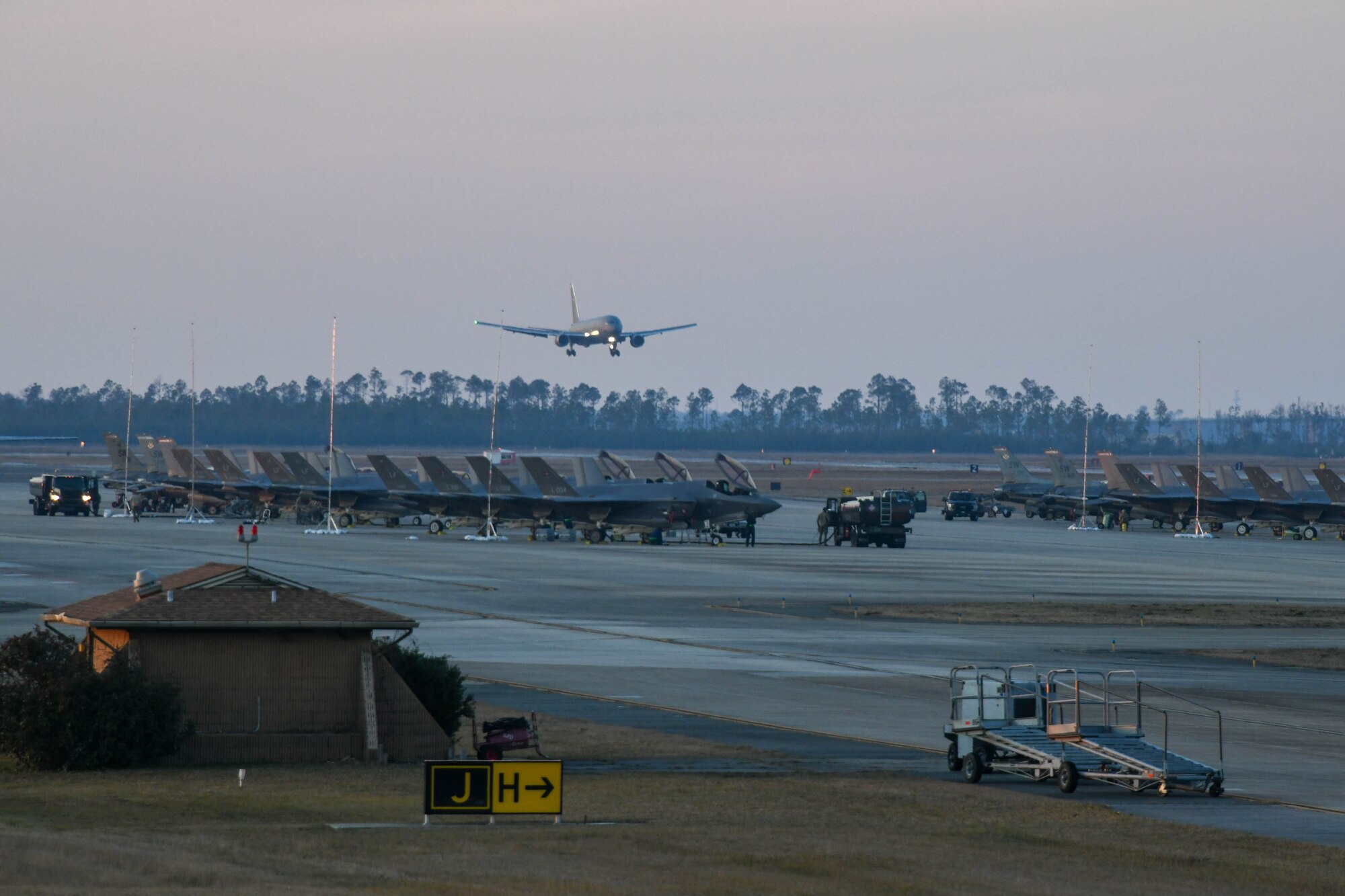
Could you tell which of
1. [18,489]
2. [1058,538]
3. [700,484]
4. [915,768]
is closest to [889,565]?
[700,484]

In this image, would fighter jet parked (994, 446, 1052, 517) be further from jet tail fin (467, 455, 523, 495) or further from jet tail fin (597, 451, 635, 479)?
jet tail fin (467, 455, 523, 495)

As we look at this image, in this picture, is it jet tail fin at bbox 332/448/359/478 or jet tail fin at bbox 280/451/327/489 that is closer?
jet tail fin at bbox 332/448/359/478

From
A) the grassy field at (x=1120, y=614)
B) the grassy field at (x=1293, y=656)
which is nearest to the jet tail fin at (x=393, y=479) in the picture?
the grassy field at (x=1120, y=614)

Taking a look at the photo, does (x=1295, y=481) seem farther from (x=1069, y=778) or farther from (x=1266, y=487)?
(x=1069, y=778)

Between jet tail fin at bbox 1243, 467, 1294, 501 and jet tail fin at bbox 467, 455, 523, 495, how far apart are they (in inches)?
1712

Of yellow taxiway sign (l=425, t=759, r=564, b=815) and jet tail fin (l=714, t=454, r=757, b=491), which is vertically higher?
jet tail fin (l=714, t=454, r=757, b=491)

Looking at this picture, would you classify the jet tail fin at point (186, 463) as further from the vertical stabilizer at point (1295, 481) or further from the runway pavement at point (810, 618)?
the vertical stabilizer at point (1295, 481)

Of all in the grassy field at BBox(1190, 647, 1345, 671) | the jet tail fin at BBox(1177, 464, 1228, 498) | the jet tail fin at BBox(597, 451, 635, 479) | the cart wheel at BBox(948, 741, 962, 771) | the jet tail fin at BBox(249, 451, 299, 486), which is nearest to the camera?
the cart wheel at BBox(948, 741, 962, 771)

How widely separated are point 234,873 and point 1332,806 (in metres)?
13.6

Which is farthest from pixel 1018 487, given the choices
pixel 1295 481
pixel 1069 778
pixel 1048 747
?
pixel 1069 778

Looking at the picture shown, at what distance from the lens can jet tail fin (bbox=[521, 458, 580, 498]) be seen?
82875 mm

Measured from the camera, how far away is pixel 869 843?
1638 centimetres

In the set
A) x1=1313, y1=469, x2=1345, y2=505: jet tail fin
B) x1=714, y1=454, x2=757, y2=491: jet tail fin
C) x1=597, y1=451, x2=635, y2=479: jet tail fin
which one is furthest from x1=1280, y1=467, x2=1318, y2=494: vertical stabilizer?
x1=597, y1=451, x2=635, y2=479: jet tail fin

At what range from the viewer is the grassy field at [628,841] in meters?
13.7
